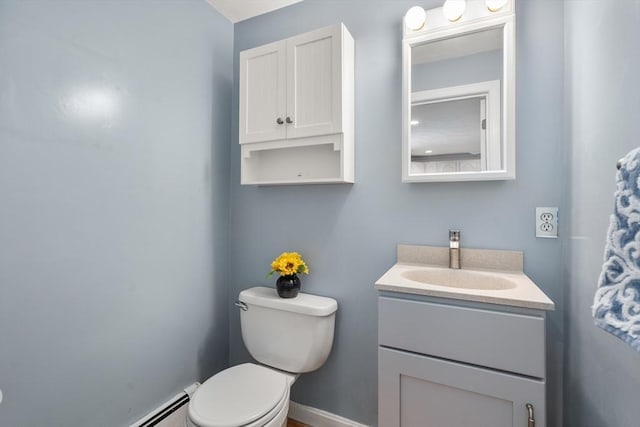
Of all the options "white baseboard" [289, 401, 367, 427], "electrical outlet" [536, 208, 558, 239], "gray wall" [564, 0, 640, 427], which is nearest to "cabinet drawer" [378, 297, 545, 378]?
"gray wall" [564, 0, 640, 427]

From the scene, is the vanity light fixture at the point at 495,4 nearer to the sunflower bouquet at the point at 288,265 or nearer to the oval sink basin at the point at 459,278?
the oval sink basin at the point at 459,278

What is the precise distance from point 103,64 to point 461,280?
1739mm

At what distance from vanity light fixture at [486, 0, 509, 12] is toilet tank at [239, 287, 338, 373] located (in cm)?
149

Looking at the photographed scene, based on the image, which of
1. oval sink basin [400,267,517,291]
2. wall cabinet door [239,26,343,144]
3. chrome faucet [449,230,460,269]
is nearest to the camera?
oval sink basin [400,267,517,291]

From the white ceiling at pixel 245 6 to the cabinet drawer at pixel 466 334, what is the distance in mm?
1741

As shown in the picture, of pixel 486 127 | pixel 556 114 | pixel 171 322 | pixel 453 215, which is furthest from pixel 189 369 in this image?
pixel 556 114

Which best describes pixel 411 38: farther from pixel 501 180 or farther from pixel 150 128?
pixel 150 128

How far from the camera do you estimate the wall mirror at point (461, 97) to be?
3.96 ft

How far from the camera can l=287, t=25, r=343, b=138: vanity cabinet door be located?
138 cm

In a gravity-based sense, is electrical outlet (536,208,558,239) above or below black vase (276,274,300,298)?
above

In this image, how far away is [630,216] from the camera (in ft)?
1.68

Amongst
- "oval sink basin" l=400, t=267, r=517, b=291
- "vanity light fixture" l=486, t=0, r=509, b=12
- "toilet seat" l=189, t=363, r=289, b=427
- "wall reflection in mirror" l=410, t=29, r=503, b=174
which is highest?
"vanity light fixture" l=486, t=0, r=509, b=12

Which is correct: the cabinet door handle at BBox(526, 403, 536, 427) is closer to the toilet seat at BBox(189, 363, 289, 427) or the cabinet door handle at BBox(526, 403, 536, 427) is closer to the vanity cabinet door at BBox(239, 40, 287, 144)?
the toilet seat at BBox(189, 363, 289, 427)

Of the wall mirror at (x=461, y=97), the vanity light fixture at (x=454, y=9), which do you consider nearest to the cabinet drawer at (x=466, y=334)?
the wall mirror at (x=461, y=97)
